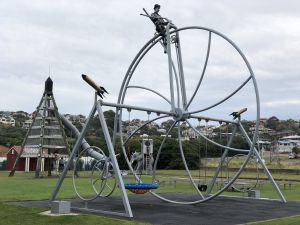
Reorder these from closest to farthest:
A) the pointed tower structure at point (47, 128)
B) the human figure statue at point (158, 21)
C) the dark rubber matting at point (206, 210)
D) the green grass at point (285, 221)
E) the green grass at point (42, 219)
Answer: the green grass at point (42, 219), the green grass at point (285, 221), the dark rubber matting at point (206, 210), the human figure statue at point (158, 21), the pointed tower structure at point (47, 128)

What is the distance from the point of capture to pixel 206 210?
1288cm

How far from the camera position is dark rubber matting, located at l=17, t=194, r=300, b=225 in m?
10.8

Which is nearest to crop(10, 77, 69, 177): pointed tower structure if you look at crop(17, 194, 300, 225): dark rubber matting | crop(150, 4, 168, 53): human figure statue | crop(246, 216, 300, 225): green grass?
crop(17, 194, 300, 225): dark rubber matting

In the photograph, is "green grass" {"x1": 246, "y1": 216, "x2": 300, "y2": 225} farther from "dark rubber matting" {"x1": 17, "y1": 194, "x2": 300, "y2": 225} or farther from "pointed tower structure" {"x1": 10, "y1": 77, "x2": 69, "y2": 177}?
"pointed tower structure" {"x1": 10, "y1": 77, "x2": 69, "y2": 177}

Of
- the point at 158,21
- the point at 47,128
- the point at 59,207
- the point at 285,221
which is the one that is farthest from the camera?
the point at 47,128

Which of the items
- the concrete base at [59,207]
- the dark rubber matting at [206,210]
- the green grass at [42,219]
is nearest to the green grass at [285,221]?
the dark rubber matting at [206,210]

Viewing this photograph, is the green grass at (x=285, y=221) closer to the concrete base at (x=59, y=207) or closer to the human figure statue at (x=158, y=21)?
the concrete base at (x=59, y=207)

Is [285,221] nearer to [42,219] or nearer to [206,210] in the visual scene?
[206,210]

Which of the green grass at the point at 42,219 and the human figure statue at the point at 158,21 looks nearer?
the green grass at the point at 42,219

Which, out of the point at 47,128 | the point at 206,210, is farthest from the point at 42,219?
the point at 47,128

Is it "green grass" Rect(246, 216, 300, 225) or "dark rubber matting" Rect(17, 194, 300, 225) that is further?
"dark rubber matting" Rect(17, 194, 300, 225)

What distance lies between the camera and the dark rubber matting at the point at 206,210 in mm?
10758

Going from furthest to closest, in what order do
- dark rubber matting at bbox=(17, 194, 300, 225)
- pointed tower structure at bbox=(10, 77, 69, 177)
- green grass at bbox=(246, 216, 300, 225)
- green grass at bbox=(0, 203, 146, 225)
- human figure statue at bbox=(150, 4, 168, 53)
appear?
1. pointed tower structure at bbox=(10, 77, 69, 177)
2. human figure statue at bbox=(150, 4, 168, 53)
3. dark rubber matting at bbox=(17, 194, 300, 225)
4. green grass at bbox=(246, 216, 300, 225)
5. green grass at bbox=(0, 203, 146, 225)

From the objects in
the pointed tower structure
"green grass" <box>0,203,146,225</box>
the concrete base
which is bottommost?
"green grass" <box>0,203,146,225</box>
